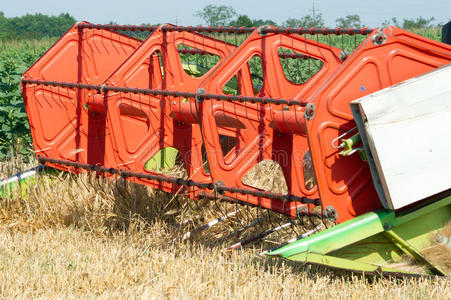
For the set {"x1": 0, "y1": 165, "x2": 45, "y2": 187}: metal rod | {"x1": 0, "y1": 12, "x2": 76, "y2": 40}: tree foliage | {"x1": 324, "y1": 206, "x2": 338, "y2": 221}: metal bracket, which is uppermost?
{"x1": 324, "y1": 206, "x2": 338, "y2": 221}: metal bracket

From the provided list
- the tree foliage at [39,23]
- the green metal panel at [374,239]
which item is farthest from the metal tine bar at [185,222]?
the tree foliage at [39,23]

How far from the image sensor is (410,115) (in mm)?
3643

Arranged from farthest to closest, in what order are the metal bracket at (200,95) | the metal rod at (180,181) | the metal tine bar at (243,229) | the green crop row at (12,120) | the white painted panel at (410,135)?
1. the green crop row at (12,120)
2. the metal tine bar at (243,229)
3. the metal bracket at (200,95)
4. the metal rod at (180,181)
5. the white painted panel at (410,135)

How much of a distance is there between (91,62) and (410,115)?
10.6 ft

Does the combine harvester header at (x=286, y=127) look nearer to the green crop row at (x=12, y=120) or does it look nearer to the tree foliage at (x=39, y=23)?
the green crop row at (x=12, y=120)

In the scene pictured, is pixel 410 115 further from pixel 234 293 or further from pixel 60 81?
pixel 60 81

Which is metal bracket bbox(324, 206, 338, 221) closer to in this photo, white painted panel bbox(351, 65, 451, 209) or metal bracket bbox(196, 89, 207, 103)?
white painted panel bbox(351, 65, 451, 209)

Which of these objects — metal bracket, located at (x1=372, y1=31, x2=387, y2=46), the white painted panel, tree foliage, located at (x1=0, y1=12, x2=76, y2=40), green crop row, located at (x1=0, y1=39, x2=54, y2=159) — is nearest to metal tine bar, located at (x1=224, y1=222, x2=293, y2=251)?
the white painted panel

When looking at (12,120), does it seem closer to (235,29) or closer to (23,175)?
(23,175)

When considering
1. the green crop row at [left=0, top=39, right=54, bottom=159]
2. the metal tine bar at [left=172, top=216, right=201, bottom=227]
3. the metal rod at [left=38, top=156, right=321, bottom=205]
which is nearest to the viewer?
the metal rod at [left=38, top=156, right=321, bottom=205]

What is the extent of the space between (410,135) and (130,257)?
1.97m

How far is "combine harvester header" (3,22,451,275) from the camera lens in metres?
3.64

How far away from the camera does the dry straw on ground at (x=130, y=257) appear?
375cm

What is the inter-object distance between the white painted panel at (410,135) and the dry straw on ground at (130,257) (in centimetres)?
57
